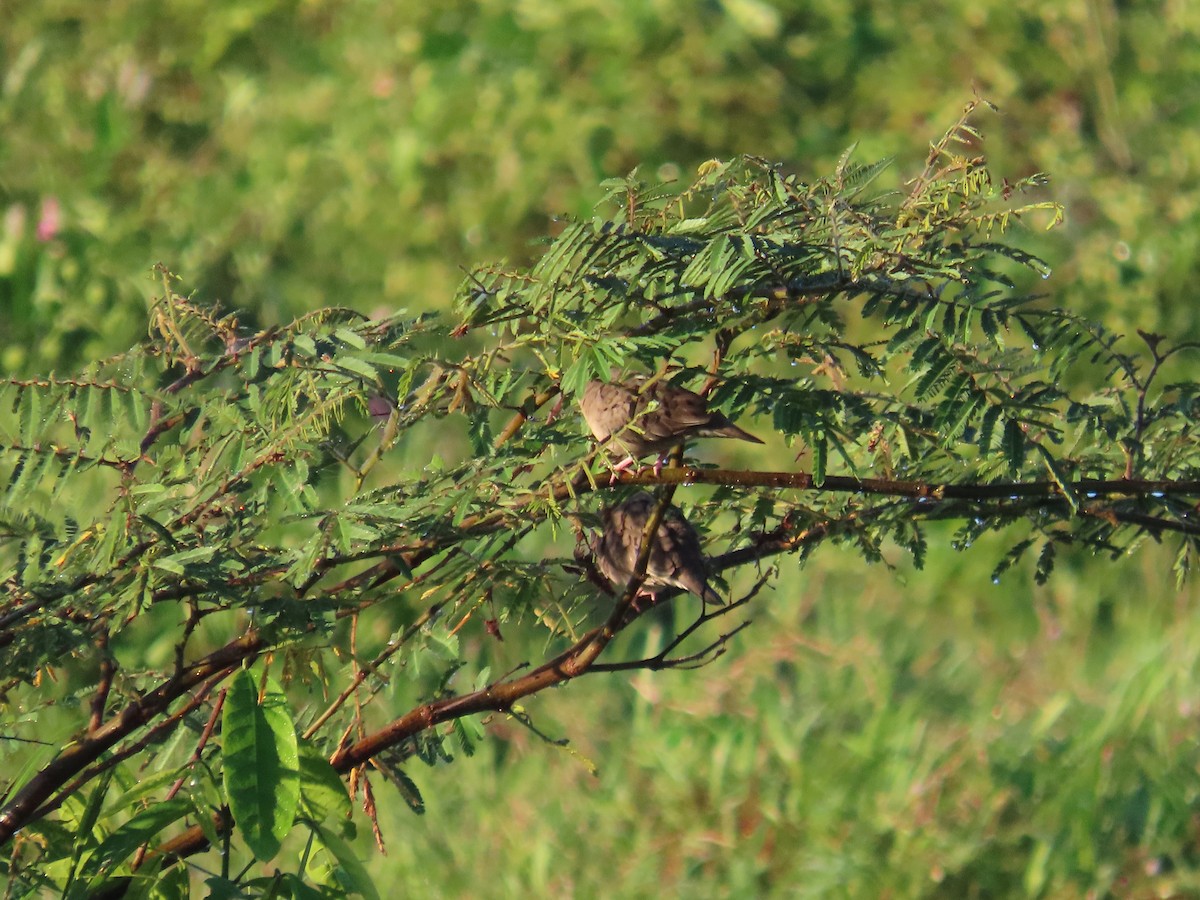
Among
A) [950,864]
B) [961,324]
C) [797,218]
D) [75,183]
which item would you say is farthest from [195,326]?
[75,183]

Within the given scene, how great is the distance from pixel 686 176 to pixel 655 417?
4350 mm

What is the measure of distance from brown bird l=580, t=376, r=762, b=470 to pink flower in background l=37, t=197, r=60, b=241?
15.6ft

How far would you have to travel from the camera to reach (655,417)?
8.25 feet

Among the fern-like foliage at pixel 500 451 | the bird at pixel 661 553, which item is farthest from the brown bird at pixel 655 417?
the fern-like foliage at pixel 500 451

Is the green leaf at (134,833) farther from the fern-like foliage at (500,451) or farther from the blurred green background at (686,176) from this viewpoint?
the blurred green background at (686,176)

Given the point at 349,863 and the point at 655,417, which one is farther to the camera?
the point at 655,417

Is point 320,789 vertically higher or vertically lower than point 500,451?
lower

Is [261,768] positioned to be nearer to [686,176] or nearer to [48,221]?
[686,176]

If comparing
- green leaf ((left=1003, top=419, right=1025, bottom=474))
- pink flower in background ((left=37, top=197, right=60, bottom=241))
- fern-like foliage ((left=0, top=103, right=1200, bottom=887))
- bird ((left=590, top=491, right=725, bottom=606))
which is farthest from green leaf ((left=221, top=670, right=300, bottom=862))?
pink flower in background ((left=37, top=197, right=60, bottom=241))

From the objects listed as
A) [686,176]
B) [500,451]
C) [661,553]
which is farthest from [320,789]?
[686,176]

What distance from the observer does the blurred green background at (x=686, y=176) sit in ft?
14.5

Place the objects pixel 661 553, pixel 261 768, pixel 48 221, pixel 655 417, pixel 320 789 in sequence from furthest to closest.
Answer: pixel 48 221, pixel 655 417, pixel 661 553, pixel 320 789, pixel 261 768

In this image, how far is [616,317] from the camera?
1.82 meters

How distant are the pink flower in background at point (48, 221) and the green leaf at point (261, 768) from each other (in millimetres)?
5368
